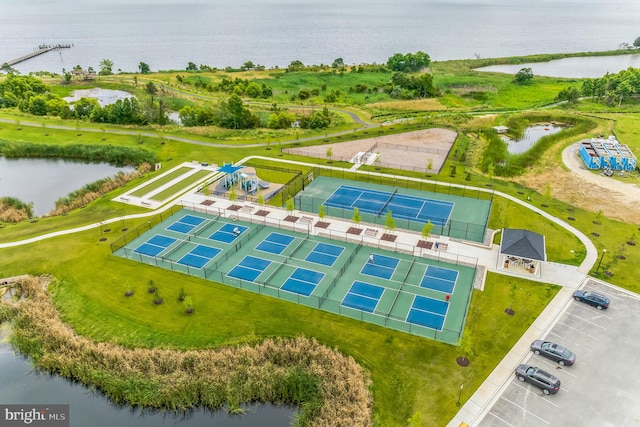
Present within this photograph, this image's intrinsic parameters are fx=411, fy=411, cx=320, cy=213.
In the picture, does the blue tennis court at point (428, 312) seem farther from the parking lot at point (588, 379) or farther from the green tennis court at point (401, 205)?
the green tennis court at point (401, 205)

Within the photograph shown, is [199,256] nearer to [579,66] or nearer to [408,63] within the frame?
[408,63]

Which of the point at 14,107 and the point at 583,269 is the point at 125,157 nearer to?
the point at 14,107

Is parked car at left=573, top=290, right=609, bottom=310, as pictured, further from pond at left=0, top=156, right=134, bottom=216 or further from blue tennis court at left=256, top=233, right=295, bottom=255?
pond at left=0, top=156, right=134, bottom=216

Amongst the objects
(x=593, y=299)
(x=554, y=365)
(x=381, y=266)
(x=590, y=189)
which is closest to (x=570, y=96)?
(x=590, y=189)

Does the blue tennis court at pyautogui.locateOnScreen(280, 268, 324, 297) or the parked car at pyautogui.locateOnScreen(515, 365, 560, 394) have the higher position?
the blue tennis court at pyautogui.locateOnScreen(280, 268, 324, 297)

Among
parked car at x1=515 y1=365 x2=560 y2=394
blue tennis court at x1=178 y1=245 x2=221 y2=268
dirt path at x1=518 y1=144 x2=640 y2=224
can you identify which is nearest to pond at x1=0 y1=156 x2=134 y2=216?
blue tennis court at x1=178 y1=245 x2=221 y2=268

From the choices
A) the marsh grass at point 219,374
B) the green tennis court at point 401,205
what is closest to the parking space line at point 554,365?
the marsh grass at point 219,374

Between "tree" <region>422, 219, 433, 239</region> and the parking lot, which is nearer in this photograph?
the parking lot

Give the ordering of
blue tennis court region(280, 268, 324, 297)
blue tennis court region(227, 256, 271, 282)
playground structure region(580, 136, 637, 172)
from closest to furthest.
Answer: blue tennis court region(280, 268, 324, 297) < blue tennis court region(227, 256, 271, 282) < playground structure region(580, 136, 637, 172)

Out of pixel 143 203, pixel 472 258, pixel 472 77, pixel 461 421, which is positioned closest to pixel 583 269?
pixel 472 258
